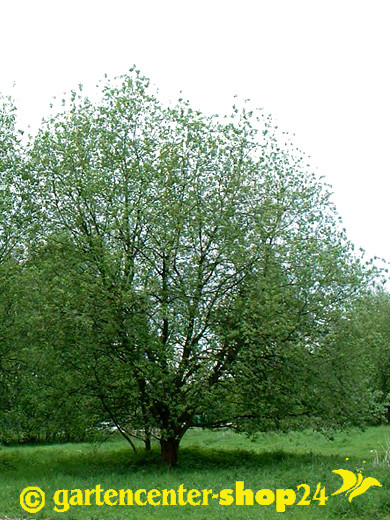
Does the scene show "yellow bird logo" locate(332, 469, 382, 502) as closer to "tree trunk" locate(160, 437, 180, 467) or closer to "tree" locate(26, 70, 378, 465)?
"tree" locate(26, 70, 378, 465)

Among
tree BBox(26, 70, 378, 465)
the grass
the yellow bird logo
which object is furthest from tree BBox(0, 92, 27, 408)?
the yellow bird logo

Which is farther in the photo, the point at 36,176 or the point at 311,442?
the point at 311,442

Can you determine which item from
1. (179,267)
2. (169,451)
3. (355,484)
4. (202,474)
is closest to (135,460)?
(169,451)

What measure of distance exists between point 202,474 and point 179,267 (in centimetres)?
598

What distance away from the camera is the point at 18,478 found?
17.4 m

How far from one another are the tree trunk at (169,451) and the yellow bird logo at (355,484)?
21.5ft

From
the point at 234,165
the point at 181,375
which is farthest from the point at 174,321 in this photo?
the point at 234,165

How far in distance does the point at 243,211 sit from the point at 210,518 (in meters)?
9.95

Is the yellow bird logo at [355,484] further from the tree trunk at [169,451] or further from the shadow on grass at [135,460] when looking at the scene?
the tree trunk at [169,451]

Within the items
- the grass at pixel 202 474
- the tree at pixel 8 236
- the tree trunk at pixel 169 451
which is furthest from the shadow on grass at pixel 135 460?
the tree at pixel 8 236

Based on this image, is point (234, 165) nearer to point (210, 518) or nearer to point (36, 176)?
point (36, 176)

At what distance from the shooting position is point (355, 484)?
13.4 metres

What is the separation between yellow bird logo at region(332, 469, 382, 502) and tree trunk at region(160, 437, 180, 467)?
6.55 meters

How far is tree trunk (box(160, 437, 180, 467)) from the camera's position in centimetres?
1936
